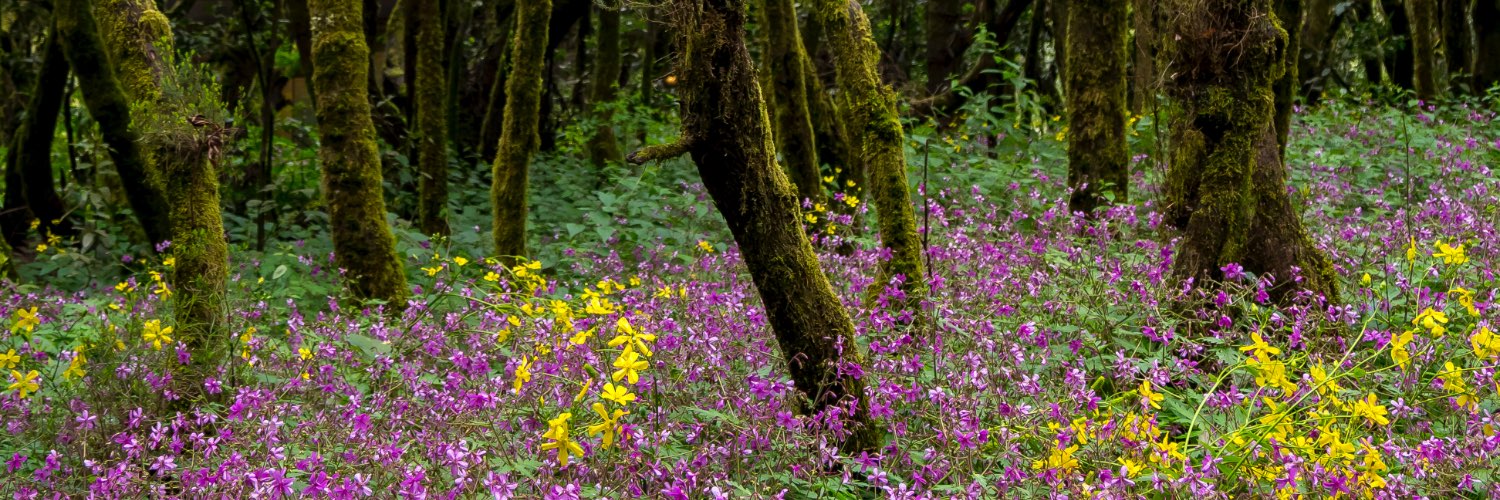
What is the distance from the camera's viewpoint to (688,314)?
4.25 m

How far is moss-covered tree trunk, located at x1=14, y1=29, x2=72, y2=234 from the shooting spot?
8.73 metres

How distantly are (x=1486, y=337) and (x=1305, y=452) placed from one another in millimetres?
601

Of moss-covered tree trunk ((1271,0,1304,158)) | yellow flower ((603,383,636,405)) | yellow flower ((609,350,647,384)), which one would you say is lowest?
yellow flower ((603,383,636,405))

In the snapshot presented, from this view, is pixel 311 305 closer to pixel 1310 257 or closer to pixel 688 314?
pixel 688 314

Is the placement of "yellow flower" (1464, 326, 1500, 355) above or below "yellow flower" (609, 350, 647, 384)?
below

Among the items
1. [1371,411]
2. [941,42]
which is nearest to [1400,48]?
[941,42]

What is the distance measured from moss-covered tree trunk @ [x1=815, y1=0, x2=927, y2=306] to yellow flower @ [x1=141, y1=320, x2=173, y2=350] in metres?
2.69

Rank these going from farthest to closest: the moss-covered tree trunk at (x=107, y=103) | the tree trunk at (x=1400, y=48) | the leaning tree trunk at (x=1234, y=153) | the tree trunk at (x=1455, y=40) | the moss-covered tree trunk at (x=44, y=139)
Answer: the tree trunk at (x=1400, y=48) → the tree trunk at (x=1455, y=40) → the moss-covered tree trunk at (x=44, y=139) → the moss-covered tree trunk at (x=107, y=103) → the leaning tree trunk at (x=1234, y=153)

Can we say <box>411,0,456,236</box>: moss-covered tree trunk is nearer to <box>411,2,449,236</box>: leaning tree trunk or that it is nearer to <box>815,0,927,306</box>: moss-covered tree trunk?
<box>411,2,449,236</box>: leaning tree trunk

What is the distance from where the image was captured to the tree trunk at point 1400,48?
16.1 m

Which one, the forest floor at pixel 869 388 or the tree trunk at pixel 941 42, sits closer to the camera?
the forest floor at pixel 869 388

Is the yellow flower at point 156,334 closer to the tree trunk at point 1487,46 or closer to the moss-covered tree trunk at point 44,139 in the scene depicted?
the moss-covered tree trunk at point 44,139

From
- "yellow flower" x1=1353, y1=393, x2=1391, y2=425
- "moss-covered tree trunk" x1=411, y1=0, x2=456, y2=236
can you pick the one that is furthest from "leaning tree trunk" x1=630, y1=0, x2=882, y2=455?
"moss-covered tree trunk" x1=411, y1=0, x2=456, y2=236

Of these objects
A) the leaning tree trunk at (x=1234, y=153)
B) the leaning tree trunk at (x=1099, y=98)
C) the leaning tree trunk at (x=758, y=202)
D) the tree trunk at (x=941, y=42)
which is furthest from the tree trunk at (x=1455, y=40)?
the leaning tree trunk at (x=758, y=202)
